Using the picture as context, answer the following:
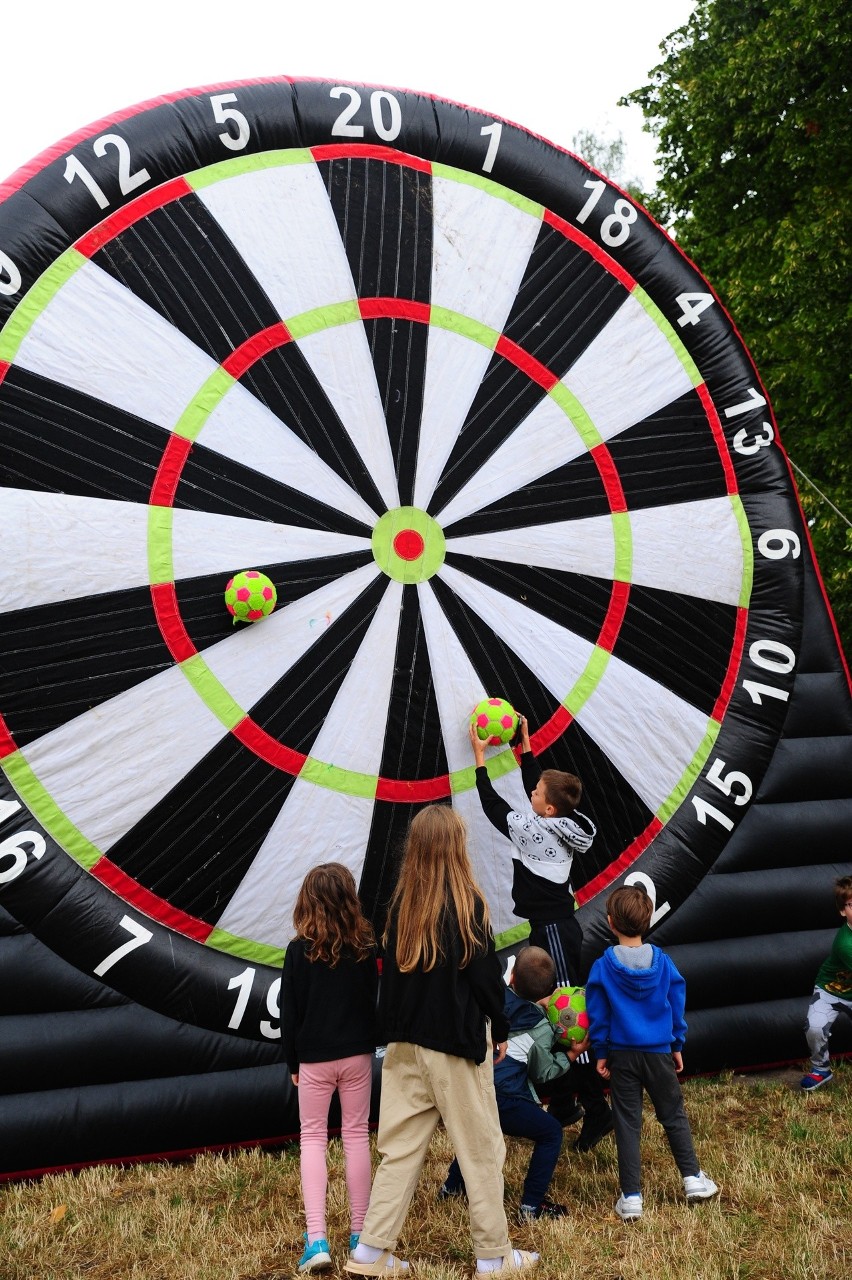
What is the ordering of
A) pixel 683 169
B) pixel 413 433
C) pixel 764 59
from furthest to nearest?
1. pixel 683 169
2. pixel 764 59
3. pixel 413 433

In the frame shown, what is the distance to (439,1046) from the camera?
317 centimetres

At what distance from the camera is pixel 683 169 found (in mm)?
12492

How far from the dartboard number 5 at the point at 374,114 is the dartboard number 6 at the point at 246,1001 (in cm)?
309

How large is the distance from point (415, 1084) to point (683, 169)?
447 inches

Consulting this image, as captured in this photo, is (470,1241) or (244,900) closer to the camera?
(470,1241)

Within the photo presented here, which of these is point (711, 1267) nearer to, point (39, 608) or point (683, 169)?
point (39, 608)

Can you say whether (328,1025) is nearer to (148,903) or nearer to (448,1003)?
(448,1003)

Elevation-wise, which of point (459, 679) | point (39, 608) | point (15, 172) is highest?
point (15, 172)

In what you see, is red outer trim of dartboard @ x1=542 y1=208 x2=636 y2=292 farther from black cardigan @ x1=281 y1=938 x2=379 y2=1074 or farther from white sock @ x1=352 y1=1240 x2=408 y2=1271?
white sock @ x1=352 y1=1240 x2=408 y2=1271

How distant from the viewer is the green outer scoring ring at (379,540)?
4023 millimetres

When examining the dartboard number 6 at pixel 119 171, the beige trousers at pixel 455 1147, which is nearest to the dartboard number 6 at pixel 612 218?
the dartboard number 6 at pixel 119 171

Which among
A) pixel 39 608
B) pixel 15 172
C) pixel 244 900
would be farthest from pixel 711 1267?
pixel 15 172

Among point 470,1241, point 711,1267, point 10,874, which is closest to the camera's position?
point 711,1267

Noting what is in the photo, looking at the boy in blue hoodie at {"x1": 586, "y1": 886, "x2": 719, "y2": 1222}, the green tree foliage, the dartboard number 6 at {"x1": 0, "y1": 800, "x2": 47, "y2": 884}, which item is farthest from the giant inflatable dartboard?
the green tree foliage
